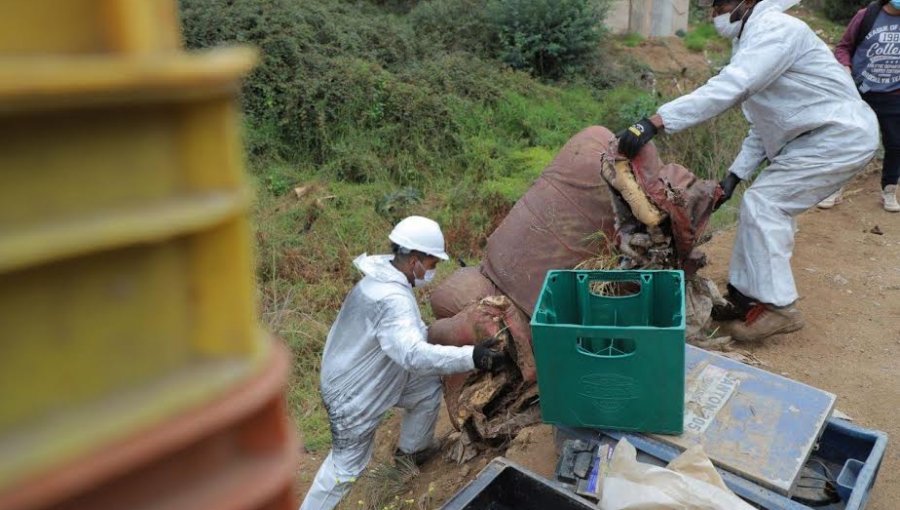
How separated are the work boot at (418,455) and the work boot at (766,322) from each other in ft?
6.38

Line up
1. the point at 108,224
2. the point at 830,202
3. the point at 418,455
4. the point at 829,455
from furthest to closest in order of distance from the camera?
1. the point at 830,202
2. the point at 418,455
3. the point at 829,455
4. the point at 108,224

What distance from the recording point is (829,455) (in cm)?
292

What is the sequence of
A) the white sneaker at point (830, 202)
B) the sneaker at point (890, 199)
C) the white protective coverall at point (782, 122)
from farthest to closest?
the white sneaker at point (830, 202) < the sneaker at point (890, 199) < the white protective coverall at point (782, 122)

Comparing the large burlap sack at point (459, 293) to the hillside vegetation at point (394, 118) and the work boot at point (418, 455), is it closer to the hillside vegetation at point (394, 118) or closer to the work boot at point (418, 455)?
the work boot at point (418, 455)

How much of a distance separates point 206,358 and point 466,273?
3.09m

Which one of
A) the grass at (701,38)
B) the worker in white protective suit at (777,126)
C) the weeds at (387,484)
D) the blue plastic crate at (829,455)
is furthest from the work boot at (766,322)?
the grass at (701,38)

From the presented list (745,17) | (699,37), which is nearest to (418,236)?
(745,17)

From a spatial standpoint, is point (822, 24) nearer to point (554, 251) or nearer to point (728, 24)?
point (728, 24)

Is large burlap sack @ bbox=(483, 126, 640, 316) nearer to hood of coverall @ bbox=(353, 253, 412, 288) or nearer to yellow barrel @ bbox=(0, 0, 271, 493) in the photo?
hood of coverall @ bbox=(353, 253, 412, 288)

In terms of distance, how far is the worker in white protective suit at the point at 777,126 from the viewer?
A: 3.73 m

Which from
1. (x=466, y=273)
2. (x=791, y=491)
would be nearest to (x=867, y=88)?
(x=466, y=273)

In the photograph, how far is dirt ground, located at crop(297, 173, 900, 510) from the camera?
3453 mm

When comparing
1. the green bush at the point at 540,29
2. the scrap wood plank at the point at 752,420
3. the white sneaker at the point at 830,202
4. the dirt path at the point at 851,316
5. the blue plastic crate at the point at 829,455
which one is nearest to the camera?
the blue plastic crate at the point at 829,455

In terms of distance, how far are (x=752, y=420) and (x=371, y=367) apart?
1.65 meters
